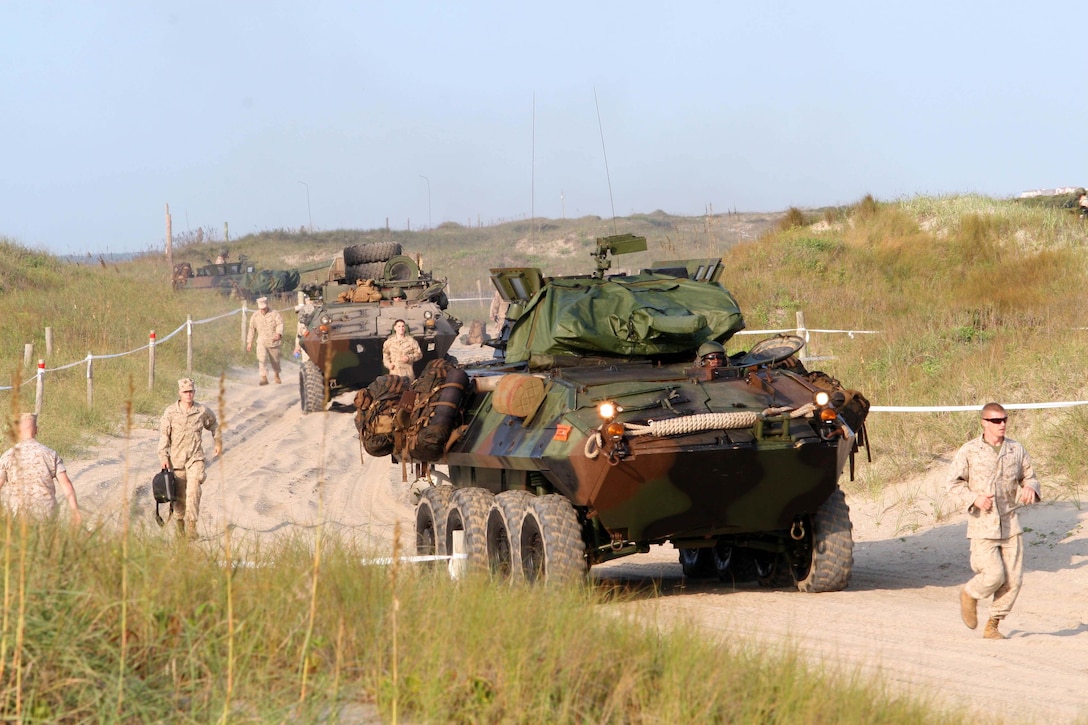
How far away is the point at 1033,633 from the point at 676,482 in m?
2.35

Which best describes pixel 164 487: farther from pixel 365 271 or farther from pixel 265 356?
pixel 265 356

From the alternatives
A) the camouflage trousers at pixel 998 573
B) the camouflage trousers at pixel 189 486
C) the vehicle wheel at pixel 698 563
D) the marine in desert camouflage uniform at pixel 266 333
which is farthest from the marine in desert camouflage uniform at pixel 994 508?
the marine in desert camouflage uniform at pixel 266 333

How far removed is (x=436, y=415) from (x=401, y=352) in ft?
29.3

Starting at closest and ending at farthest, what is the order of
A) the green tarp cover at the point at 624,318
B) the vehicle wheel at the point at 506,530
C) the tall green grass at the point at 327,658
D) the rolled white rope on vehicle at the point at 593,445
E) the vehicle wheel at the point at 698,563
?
the tall green grass at the point at 327,658
the rolled white rope on vehicle at the point at 593,445
the vehicle wheel at the point at 506,530
the green tarp cover at the point at 624,318
the vehicle wheel at the point at 698,563

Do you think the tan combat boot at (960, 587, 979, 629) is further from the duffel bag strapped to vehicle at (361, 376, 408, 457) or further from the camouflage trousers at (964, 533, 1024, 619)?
the duffel bag strapped to vehicle at (361, 376, 408, 457)

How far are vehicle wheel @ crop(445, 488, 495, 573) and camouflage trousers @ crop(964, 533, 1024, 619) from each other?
3342mm

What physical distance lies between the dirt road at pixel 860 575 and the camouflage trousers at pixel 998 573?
0.25 m

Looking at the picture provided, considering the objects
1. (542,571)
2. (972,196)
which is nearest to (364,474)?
(542,571)

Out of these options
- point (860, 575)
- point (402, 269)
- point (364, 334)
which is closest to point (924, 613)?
point (860, 575)

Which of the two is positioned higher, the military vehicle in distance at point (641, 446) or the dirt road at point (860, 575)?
the military vehicle in distance at point (641, 446)

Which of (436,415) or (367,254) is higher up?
(367,254)

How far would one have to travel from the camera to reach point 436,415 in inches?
400

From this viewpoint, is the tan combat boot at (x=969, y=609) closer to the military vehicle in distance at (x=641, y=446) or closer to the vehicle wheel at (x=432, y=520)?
the military vehicle in distance at (x=641, y=446)

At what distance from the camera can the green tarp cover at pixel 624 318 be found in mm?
10062
